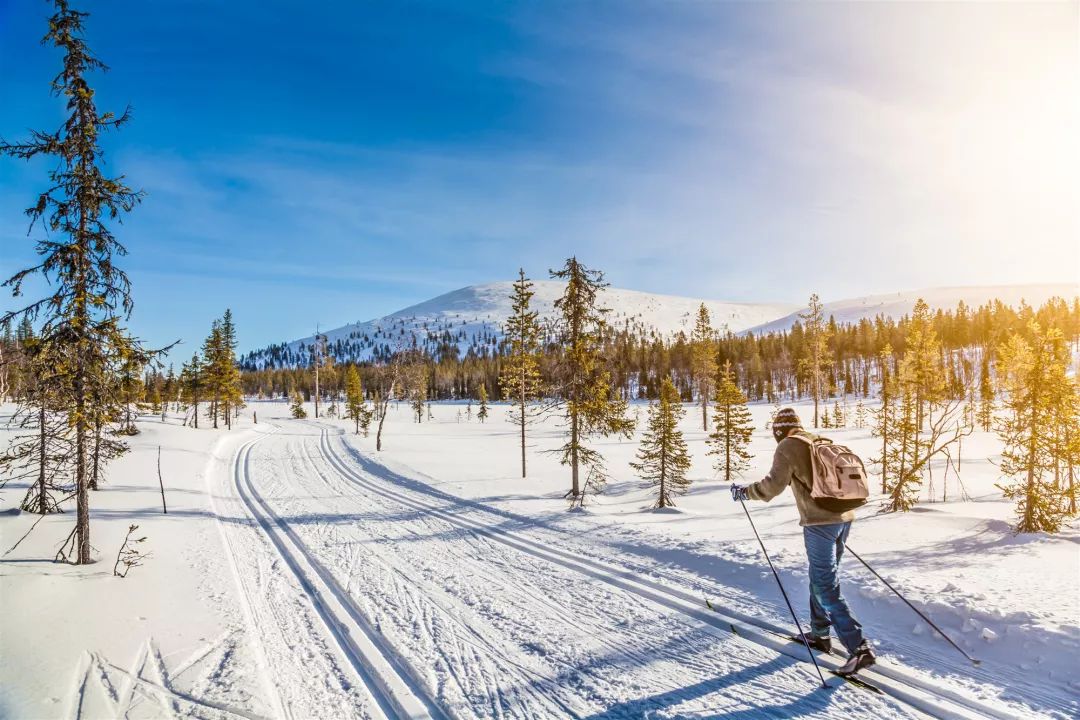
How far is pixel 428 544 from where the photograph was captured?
10602mm

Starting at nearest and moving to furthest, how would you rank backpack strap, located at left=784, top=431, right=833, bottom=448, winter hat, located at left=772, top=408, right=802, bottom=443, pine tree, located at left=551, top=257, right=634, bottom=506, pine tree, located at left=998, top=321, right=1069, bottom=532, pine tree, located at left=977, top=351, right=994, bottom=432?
backpack strap, located at left=784, top=431, right=833, bottom=448, winter hat, located at left=772, top=408, right=802, bottom=443, pine tree, located at left=998, top=321, right=1069, bottom=532, pine tree, located at left=551, top=257, right=634, bottom=506, pine tree, located at left=977, top=351, right=994, bottom=432

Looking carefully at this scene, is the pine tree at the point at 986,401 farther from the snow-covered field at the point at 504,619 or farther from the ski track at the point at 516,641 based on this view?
the ski track at the point at 516,641

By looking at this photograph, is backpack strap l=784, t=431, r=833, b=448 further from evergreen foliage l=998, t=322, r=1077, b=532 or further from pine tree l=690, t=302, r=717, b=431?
pine tree l=690, t=302, r=717, b=431

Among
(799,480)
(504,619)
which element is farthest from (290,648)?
Result: (799,480)

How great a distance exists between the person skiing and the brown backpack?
6cm

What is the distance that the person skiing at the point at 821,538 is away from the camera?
5086 millimetres

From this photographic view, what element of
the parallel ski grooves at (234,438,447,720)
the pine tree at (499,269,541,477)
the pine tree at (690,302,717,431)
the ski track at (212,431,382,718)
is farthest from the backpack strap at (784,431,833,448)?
the pine tree at (690,302,717,431)

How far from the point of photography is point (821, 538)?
5.23 meters

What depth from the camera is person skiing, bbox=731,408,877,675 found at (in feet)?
16.7

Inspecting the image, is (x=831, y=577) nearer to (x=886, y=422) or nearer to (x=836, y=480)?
(x=836, y=480)

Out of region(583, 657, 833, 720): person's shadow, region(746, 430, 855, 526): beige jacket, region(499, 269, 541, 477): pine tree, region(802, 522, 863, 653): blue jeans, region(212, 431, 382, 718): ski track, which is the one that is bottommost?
region(212, 431, 382, 718): ski track

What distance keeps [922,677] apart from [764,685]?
152cm

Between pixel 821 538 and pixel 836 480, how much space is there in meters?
0.66

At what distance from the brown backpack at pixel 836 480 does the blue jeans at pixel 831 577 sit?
1.00ft
